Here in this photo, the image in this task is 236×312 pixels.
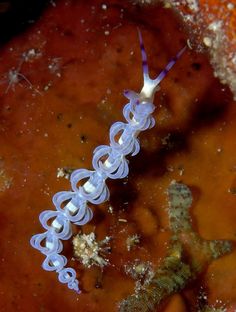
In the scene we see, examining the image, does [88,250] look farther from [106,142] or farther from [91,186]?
[106,142]

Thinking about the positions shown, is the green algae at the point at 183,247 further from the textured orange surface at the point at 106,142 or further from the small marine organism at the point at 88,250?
the small marine organism at the point at 88,250

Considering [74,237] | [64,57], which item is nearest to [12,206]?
[74,237]

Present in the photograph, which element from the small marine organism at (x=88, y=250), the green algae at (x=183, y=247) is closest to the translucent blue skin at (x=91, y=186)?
the small marine organism at (x=88, y=250)

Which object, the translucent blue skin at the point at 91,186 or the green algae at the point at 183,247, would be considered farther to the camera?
the green algae at the point at 183,247

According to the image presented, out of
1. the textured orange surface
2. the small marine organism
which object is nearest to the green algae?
the textured orange surface

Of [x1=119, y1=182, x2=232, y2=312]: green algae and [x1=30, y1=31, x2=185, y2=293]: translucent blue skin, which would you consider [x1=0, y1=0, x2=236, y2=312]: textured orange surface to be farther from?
[x1=30, y1=31, x2=185, y2=293]: translucent blue skin

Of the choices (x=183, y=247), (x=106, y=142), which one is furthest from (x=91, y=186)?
(x=183, y=247)
